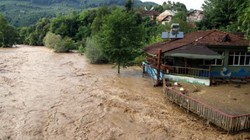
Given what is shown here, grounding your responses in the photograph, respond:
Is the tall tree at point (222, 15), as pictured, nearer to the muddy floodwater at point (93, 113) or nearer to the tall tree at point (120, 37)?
the tall tree at point (120, 37)

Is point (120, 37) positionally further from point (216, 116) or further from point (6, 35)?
→ point (6, 35)

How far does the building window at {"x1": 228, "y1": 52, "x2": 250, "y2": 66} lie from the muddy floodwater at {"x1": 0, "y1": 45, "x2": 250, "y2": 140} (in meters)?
6.88

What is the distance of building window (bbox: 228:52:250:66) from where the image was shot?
2244 cm

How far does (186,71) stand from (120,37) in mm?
7986

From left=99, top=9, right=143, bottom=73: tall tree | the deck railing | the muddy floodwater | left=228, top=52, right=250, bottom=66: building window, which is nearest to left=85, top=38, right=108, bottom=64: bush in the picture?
left=99, top=9, right=143, bottom=73: tall tree

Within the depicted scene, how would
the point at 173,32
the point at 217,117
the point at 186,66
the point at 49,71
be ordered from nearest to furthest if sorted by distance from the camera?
the point at 217,117 < the point at 186,66 < the point at 173,32 < the point at 49,71

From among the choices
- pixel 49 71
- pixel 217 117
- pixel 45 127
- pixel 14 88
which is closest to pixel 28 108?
pixel 45 127

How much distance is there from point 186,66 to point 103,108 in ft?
27.0

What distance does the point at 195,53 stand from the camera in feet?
66.6

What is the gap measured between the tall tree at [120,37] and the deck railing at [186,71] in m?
6.09

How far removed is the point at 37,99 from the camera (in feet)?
60.6

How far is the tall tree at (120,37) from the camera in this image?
2616 cm

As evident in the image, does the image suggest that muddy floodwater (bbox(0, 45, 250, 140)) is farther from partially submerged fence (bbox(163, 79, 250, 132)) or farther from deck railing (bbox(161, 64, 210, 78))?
deck railing (bbox(161, 64, 210, 78))

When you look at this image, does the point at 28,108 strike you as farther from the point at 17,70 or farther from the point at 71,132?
the point at 17,70
